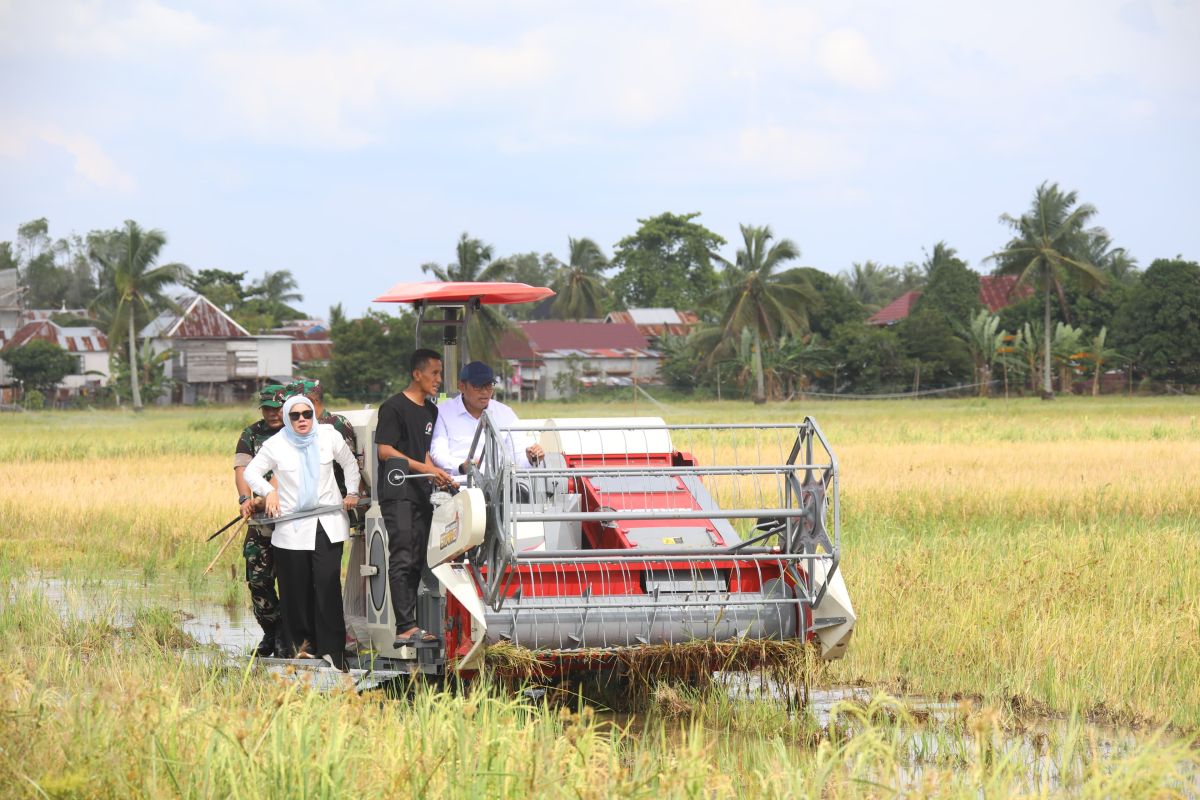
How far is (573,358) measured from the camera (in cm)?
7794

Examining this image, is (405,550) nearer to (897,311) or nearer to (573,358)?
(897,311)

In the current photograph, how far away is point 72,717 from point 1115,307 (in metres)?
66.9

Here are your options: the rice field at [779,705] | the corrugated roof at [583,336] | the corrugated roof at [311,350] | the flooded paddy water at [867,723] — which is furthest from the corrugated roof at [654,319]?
the flooded paddy water at [867,723]

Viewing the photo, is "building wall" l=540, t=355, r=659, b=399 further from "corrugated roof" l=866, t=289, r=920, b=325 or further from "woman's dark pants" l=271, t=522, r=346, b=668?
"woman's dark pants" l=271, t=522, r=346, b=668

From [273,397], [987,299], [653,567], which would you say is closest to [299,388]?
[273,397]

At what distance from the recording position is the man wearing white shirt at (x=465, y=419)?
8.11 m

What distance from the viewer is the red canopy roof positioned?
27.2 ft

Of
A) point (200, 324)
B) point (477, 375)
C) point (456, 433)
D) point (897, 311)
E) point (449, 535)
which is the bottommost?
point (449, 535)

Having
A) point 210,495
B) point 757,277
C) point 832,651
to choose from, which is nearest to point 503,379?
point 757,277

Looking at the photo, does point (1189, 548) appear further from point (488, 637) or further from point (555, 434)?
point (488, 637)

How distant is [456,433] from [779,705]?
230 centimetres

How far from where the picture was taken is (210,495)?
18859 millimetres

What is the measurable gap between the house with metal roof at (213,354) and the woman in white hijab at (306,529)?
68.7m

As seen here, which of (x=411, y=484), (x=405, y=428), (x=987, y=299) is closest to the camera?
(x=411, y=484)
